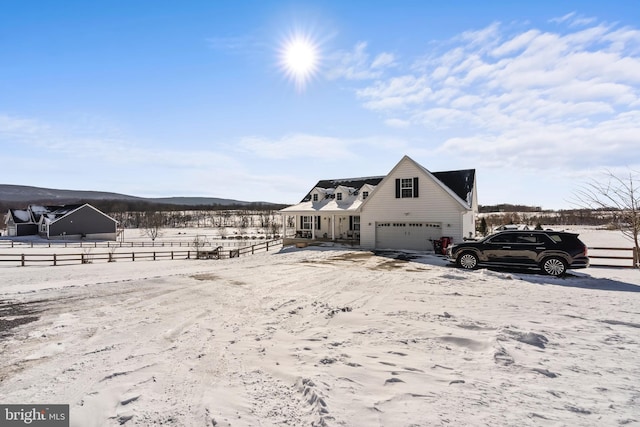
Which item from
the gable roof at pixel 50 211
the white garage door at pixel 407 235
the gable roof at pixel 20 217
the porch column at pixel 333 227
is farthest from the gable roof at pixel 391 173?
the gable roof at pixel 20 217

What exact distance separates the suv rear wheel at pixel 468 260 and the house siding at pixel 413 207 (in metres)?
6.31

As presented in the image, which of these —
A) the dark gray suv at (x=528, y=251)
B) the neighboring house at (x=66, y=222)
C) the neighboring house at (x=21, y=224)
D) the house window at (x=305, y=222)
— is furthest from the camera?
the neighboring house at (x=21, y=224)

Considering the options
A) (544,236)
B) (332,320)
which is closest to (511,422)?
(332,320)

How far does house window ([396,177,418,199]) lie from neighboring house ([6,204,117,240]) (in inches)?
2223

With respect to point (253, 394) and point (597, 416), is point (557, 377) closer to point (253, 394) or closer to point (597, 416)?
point (597, 416)

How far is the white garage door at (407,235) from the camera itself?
21.8 m

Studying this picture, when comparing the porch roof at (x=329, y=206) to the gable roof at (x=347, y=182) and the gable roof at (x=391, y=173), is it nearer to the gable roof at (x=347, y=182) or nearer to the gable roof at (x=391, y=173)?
the gable roof at (x=391, y=173)

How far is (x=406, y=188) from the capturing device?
891 inches

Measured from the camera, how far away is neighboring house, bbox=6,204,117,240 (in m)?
52.6

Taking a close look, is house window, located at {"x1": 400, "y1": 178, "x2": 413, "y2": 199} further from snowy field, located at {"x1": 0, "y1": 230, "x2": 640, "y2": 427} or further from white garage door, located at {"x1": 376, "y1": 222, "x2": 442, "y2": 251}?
snowy field, located at {"x1": 0, "y1": 230, "x2": 640, "y2": 427}

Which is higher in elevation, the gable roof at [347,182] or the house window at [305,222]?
the gable roof at [347,182]

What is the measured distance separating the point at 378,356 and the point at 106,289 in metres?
10.7

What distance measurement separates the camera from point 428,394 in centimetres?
415

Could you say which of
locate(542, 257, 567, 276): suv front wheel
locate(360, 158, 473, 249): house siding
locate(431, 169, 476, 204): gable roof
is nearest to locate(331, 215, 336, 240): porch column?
locate(360, 158, 473, 249): house siding
